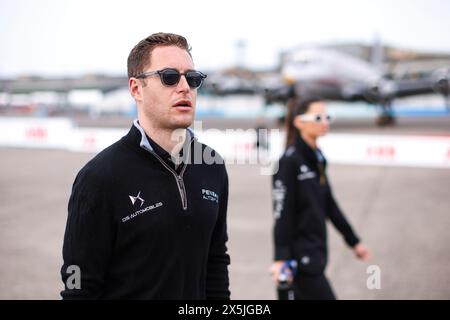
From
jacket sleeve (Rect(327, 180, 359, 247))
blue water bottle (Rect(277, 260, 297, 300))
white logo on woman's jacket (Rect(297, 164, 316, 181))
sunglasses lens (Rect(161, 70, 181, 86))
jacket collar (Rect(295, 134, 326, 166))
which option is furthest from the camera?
jacket sleeve (Rect(327, 180, 359, 247))

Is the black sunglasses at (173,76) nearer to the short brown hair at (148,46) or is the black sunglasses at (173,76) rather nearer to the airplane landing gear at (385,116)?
the short brown hair at (148,46)

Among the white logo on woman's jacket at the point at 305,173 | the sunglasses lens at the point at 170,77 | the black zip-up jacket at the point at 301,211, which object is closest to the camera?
the sunglasses lens at the point at 170,77

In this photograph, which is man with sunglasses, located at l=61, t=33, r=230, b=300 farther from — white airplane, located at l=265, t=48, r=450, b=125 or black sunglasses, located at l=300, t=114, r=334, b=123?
white airplane, located at l=265, t=48, r=450, b=125

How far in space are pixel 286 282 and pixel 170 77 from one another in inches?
77.9

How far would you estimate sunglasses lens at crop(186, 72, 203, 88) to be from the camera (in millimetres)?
1807

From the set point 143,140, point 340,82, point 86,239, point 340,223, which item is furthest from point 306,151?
point 340,82

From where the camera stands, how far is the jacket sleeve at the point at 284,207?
3217mm

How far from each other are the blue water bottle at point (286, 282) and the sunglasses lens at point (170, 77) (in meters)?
1.89

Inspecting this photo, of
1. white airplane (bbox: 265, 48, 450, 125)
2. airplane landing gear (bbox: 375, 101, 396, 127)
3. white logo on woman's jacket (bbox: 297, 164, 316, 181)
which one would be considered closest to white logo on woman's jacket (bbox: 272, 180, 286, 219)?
white logo on woman's jacket (bbox: 297, 164, 316, 181)

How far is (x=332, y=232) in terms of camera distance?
7363 millimetres

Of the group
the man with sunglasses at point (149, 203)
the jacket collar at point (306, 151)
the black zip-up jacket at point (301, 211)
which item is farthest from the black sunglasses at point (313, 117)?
the man with sunglasses at point (149, 203)

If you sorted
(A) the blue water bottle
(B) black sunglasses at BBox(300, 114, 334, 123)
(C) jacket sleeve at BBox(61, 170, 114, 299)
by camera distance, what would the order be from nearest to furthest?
(C) jacket sleeve at BBox(61, 170, 114, 299), (A) the blue water bottle, (B) black sunglasses at BBox(300, 114, 334, 123)

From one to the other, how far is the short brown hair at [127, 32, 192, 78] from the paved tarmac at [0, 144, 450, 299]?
12.0ft

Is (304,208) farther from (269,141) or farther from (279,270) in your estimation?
(269,141)
